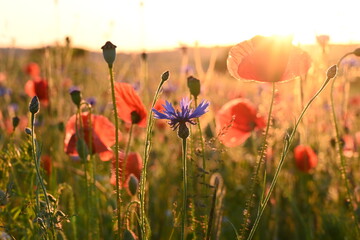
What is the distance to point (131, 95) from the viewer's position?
146cm

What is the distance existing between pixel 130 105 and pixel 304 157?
3.07ft

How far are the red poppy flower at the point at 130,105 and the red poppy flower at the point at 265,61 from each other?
0.32 meters

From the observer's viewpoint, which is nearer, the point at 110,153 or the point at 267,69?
the point at 267,69

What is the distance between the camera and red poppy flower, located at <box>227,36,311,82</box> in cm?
124

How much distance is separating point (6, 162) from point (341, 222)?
1.13m

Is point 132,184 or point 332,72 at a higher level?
point 332,72

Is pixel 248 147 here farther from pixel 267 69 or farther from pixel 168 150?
pixel 267 69

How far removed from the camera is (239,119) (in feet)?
6.46

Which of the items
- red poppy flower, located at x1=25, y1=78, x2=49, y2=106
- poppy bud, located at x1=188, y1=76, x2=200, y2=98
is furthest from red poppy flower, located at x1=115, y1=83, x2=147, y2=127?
red poppy flower, located at x1=25, y1=78, x2=49, y2=106

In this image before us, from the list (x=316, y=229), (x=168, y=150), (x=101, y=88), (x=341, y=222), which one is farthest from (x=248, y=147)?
(x=341, y=222)

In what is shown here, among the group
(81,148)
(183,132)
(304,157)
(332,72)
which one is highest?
→ (332,72)

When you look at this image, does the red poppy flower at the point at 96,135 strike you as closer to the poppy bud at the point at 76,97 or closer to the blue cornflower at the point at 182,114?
the poppy bud at the point at 76,97

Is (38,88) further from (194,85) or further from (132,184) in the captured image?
(194,85)

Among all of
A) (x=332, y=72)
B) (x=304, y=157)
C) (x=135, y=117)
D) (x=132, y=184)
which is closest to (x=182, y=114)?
(x=332, y=72)
